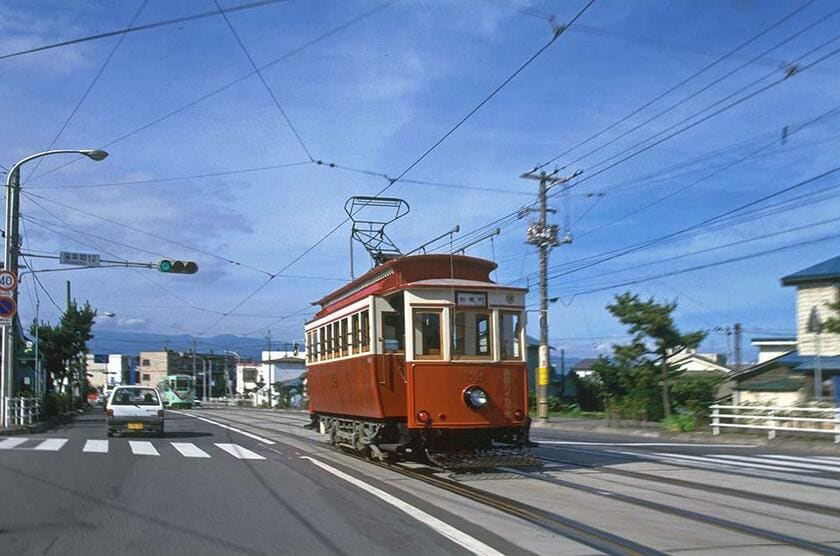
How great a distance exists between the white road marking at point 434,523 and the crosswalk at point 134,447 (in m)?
5.22

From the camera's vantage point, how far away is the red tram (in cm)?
1312

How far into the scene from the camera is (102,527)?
333 inches

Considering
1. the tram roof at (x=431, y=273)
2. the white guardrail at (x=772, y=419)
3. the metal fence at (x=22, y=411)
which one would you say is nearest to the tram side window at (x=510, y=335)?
the tram roof at (x=431, y=273)

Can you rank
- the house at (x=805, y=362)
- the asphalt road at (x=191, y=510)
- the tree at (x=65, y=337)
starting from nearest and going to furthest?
the asphalt road at (x=191, y=510), the house at (x=805, y=362), the tree at (x=65, y=337)

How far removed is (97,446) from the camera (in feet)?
61.1

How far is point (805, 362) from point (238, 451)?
21.8m

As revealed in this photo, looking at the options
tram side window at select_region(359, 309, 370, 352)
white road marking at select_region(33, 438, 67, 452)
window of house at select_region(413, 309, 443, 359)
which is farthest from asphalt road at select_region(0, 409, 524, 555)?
window of house at select_region(413, 309, 443, 359)

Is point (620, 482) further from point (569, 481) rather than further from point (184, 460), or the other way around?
point (184, 460)

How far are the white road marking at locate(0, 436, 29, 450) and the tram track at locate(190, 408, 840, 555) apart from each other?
9290 mm

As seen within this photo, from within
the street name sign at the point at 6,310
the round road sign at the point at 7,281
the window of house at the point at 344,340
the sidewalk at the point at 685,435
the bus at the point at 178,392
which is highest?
the round road sign at the point at 7,281

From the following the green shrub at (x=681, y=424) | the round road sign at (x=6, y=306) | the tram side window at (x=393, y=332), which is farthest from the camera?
the green shrub at (x=681, y=424)

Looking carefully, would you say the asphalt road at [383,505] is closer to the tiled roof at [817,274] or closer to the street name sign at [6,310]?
the street name sign at [6,310]

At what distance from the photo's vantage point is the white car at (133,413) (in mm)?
22156

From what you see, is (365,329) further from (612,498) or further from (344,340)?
(612,498)
